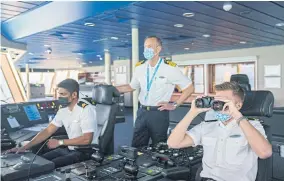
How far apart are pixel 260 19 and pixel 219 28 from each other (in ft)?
2.97

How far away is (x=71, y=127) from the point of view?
2416mm

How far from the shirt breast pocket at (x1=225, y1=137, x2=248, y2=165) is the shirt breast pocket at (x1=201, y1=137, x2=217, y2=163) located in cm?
10

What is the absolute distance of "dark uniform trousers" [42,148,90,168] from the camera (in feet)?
7.09

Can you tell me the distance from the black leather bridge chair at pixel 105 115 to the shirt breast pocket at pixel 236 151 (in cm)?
123

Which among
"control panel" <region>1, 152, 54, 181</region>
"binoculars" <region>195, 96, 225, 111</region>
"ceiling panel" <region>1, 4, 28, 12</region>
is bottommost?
"control panel" <region>1, 152, 54, 181</region>

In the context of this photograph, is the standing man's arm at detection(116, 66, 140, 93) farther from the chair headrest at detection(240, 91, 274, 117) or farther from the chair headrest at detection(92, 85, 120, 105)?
the chair headrest at detection(240, 91, 274, 117)

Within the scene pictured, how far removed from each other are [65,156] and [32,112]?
4.29ft

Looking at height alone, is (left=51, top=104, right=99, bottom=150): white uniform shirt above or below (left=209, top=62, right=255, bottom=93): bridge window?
below

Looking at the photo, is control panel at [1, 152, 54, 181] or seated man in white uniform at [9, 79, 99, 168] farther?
seated man in white uniform at [9, 79, 99, 168]

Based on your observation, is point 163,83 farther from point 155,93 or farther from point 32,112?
point 32,112

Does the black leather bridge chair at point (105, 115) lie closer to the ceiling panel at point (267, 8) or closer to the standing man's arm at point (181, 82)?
Result: the standing man's arm at point (181, 82)

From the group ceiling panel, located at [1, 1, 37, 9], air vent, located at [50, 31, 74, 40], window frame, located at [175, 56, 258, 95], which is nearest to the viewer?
ceiling panel, located at [1, 1, 37, 9]

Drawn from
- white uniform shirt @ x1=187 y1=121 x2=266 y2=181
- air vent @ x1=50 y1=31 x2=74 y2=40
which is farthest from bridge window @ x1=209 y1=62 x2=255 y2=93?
white uniform shirt @ x1=187 y1=121 x2=266 y2=181

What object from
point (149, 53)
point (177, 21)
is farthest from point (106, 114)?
point (177, 21)
